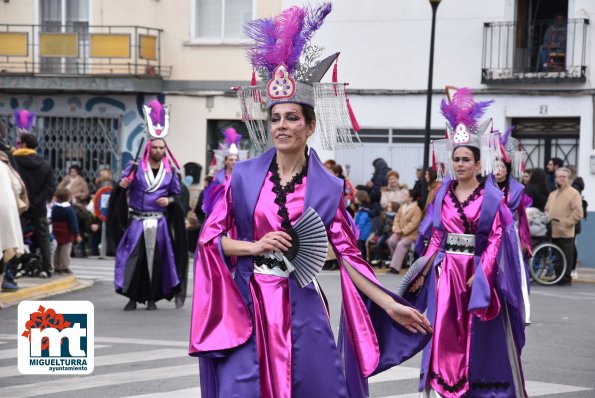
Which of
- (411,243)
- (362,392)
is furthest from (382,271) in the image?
(362,392)

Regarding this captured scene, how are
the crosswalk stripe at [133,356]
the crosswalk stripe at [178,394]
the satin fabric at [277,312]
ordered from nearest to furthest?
the satin fabric at [277,312] < the crosswalk stripe at [178,394] < the crosswalk stripe at [133,356]

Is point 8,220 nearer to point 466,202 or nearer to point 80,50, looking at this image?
point 466,202

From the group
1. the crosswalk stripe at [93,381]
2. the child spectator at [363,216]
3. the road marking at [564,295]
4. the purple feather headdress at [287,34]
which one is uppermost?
the purple feather headdress at [287,34]

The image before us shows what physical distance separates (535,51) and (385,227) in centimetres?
597

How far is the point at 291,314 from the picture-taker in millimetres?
5793

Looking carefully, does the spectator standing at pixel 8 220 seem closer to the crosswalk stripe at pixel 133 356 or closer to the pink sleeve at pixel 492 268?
the crosswalk stripe at pixel 133 356

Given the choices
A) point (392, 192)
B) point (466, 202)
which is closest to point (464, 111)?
point (466, 202)

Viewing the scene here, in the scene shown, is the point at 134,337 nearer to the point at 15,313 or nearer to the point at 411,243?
the point at 15,313

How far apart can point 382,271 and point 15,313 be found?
8515 millimetres

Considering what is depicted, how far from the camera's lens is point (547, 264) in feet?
63.2

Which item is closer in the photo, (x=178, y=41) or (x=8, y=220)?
(x=8, y=220)

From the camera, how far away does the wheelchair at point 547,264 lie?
19.2 metres

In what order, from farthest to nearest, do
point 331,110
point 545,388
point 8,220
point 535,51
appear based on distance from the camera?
point 535,51 → point 8,220 → point 545,388 → point 331,110

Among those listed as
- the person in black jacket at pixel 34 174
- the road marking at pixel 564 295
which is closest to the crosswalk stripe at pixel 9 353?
the person in black jacket at pixel 34 174
